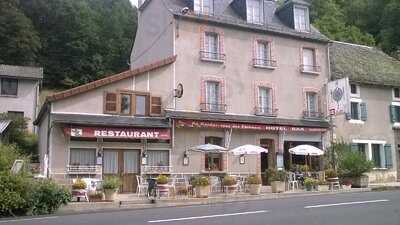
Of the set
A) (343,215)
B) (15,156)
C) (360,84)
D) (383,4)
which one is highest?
(383,4)

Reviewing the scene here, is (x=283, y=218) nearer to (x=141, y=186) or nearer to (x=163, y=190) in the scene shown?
(x=163, y=190)

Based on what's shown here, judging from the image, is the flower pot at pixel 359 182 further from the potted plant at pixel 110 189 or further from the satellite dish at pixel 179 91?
the potted plant at pixel 110 189

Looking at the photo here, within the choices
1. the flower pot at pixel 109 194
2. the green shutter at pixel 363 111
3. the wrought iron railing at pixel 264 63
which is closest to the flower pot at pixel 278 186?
the wrought iron railing at pixel 264 63

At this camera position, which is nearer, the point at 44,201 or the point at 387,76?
the point at 44,201

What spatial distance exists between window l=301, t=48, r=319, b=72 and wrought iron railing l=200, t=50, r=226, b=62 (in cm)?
511

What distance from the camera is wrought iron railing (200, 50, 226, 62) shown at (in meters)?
22.6

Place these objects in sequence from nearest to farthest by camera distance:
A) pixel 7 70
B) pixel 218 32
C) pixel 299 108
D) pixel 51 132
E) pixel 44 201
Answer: pixel 44 201 < pixel 51 132 < pixel 218 32 < pixel 299 108 < pixel 7 70

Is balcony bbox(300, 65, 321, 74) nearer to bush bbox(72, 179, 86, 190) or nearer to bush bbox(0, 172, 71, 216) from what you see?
bush bbox(72, 179, 86, 190)

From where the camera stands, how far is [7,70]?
3409 centimetres

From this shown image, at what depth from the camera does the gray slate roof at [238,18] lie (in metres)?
22.8

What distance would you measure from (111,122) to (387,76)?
1753 cm

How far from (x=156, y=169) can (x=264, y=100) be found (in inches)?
274

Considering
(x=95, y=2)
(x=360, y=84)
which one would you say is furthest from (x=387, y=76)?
(x=95, y=2)

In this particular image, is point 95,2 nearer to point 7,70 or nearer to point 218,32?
point 7,70
